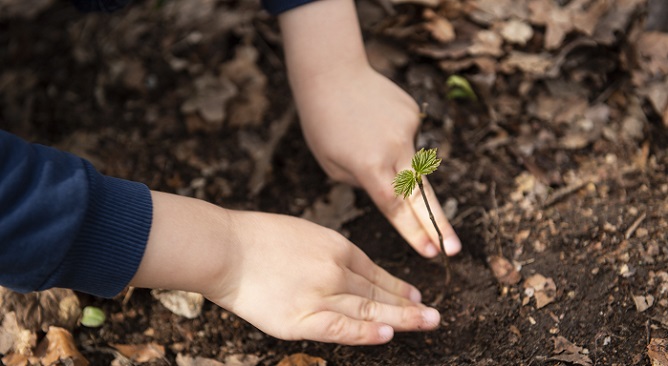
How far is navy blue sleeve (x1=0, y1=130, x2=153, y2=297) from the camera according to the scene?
157 centimetres

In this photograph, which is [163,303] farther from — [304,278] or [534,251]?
[534,251]

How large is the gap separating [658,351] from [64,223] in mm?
1705

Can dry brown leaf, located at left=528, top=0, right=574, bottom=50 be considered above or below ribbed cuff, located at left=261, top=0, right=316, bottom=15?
below

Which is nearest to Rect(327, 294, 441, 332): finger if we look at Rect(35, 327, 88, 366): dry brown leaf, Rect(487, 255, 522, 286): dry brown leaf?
Rect(487, 255, 522, 286): dry brown leaf

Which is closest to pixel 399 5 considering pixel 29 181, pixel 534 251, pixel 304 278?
pixel 534 251

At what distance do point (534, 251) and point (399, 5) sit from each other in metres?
1.38

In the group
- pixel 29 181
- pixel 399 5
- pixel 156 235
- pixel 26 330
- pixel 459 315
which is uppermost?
pixel 29 181

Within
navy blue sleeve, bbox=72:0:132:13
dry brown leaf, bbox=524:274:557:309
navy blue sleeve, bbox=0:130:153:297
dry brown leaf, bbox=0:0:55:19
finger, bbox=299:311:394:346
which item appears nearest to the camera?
navy blue sleeve, bbox=0:130:153:297

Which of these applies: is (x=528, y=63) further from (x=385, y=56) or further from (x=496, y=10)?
(x=385, y=56)

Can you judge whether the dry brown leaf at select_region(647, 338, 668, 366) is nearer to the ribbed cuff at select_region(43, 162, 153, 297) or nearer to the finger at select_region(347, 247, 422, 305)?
the finger at select_region(347, 247, 422, 305)

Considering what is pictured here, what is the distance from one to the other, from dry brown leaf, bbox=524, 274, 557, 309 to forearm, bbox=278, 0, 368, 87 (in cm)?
99

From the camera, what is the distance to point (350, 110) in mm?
2352

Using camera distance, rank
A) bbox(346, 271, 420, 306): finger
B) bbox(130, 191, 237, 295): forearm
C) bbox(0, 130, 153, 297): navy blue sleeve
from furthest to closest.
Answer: bbox(346, 271, 420, 306): finger
bbox(130, 191, 237, 295): forearm
bbox(0, 130, 153, 297): navy blue sleeve

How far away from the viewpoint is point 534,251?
230cm
